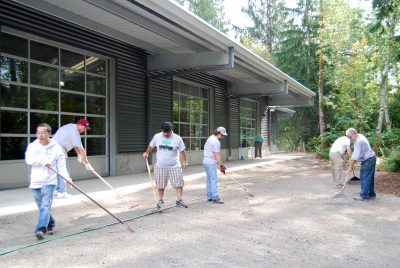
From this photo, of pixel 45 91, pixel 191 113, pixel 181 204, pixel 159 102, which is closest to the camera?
pixel 181 204

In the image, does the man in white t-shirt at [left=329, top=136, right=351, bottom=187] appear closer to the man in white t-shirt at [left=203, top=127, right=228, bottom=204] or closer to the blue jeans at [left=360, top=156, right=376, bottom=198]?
the blue jeans at [left=360, top=156, right=376, bottom=198]

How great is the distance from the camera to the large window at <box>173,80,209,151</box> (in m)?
18.1

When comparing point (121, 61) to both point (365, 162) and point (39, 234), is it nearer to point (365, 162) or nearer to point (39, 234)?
point (365, 162)

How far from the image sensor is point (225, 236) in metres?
6.11

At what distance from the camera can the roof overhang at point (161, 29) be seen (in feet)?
33.3

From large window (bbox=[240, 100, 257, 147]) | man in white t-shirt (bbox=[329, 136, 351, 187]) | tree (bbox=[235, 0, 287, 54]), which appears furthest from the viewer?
tree (bbox=[235, 0, 287, 54])

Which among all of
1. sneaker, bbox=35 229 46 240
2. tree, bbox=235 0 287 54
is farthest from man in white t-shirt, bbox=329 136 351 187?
tree, bbox=235 0 287 54

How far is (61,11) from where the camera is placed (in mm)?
10703

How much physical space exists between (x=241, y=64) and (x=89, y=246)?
12301 millimetres

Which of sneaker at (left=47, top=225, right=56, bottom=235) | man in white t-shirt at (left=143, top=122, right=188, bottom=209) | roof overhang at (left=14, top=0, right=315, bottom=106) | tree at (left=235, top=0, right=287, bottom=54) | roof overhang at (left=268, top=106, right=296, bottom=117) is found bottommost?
sneaker at (left=47, top=225, right=56, bottom=235)

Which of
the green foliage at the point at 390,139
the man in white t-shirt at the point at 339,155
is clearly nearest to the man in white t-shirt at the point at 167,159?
the man in white t-shirt at the point at 339,155

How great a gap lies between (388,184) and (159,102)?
810cm

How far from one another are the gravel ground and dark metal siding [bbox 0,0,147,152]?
15.8 ft

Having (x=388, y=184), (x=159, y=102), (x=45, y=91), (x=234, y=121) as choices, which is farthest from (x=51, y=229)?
(x=234, y=121)
